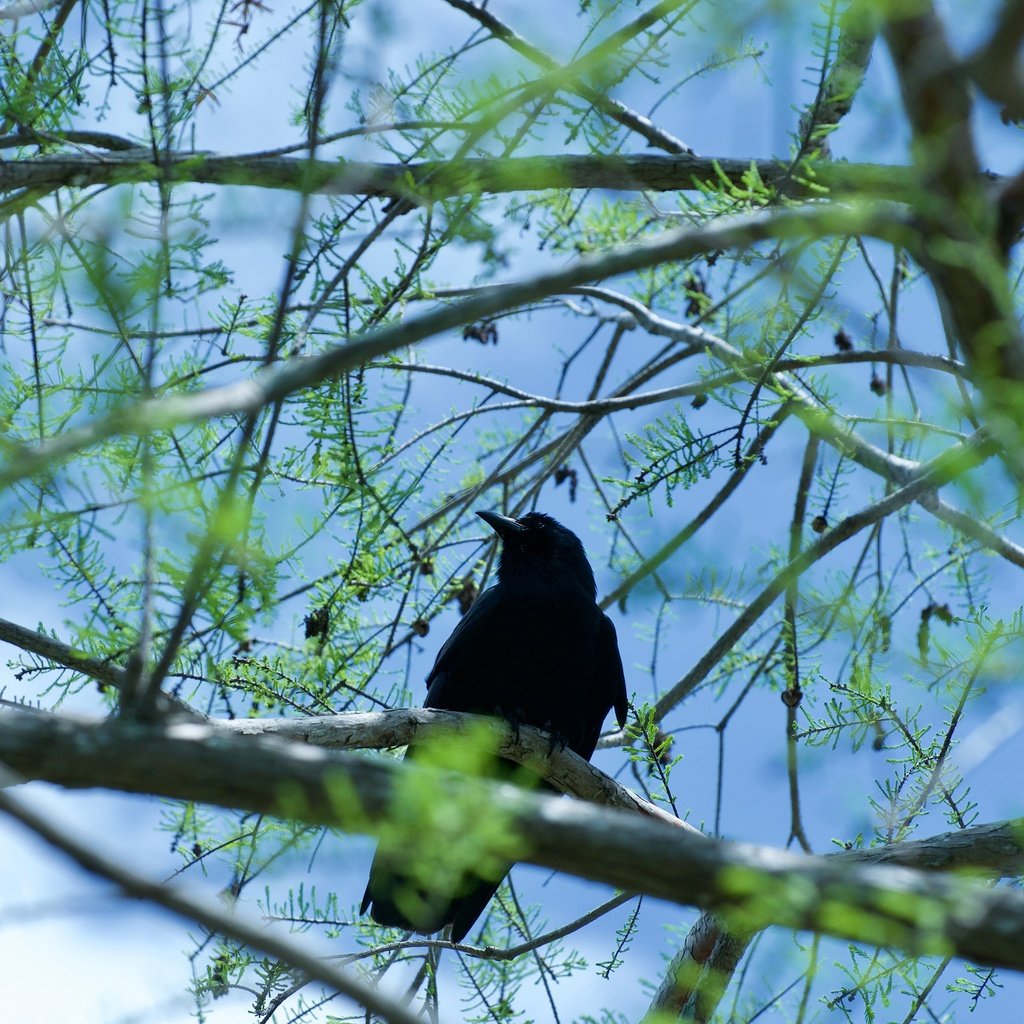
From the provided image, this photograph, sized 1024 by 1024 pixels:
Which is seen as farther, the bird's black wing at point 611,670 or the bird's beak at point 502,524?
the bird's beak at point 502,524

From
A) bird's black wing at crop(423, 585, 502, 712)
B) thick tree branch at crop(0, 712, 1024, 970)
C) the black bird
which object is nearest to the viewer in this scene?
thick tree branch at crop(0, 712, 1024, 970)

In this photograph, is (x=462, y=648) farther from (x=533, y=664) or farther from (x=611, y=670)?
(x=611, y=670)

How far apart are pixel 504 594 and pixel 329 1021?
186 centimetres

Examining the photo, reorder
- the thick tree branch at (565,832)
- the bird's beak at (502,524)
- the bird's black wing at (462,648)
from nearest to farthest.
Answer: the thick tree branch at (565,832) < the bird's black wing at (462,648) < the bird's beak at (502,524)

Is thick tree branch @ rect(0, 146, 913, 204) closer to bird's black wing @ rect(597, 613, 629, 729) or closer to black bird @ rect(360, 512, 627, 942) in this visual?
black bird @ rect(360, 512, 627, 942)

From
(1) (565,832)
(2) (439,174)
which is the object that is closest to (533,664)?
(2) (439,174)

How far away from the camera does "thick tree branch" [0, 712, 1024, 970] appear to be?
1792 millimetres

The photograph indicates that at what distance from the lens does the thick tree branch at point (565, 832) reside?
1.79m

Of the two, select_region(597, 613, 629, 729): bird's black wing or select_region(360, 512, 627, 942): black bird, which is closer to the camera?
select_region(360, 512, 627, 942): black bird

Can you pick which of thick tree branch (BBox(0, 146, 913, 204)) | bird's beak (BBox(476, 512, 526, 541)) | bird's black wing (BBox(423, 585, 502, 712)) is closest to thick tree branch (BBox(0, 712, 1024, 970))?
thick tree branch (BBox(0, 146, 913, 204))

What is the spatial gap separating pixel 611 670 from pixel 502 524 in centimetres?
83

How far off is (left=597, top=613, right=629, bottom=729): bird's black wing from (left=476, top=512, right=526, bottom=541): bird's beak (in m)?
0.59

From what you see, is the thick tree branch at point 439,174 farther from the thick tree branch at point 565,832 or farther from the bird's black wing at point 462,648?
the bird's black wing at point 462,648

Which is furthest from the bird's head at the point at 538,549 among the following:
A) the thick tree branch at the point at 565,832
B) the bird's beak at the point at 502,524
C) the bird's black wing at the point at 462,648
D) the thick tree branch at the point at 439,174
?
the thick tree branch at the point at 565,832
